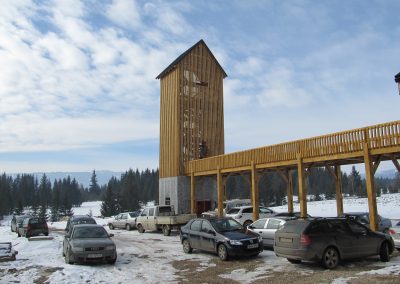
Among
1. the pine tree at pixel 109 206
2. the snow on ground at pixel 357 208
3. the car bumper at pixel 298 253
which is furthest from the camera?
the pine tree at pixel 109 206

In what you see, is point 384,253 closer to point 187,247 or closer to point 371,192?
point 371,192

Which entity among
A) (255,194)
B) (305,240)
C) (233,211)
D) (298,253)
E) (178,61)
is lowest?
(298,253)

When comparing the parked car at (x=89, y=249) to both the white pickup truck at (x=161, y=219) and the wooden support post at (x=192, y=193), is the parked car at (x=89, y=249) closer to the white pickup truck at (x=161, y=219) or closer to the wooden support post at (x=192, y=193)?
the white pickup truck at (x=161, y=219)

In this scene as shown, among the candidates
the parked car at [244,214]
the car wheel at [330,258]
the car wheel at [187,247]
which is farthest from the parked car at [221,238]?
the parked car at [244,214]

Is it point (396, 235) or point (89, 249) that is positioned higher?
point (396, 235)

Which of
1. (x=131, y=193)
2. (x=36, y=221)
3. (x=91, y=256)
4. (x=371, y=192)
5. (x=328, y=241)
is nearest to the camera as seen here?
(x=328, y=241)

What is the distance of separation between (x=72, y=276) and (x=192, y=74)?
2737 centimetres

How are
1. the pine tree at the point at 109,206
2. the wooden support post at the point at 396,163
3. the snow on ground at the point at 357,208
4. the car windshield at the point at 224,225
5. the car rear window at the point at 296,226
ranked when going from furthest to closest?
the pine tree at the point at 109,206 → the snow on ground at the point at 357,208 → the wooden support post at the point at 396,163 → the car windshield at the point at 224,225 → the car rear window at the point at 296,226

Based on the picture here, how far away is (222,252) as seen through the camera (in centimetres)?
1370

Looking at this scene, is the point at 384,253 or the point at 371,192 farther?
the point at 371,192

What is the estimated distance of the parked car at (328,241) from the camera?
11312mm

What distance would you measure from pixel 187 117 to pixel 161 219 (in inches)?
501

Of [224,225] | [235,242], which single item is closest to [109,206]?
[224,225]

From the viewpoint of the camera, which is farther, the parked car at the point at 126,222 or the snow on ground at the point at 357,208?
the snow on ground at the point at 357,208
